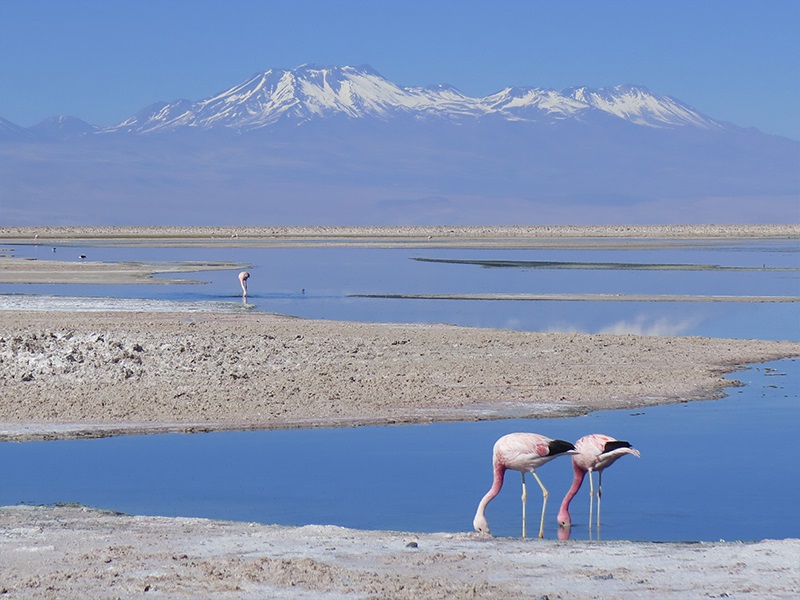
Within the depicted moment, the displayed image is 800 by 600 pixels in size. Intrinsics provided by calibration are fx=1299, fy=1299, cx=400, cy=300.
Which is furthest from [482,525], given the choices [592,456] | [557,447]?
[592,456]

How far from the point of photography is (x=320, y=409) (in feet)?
52.5

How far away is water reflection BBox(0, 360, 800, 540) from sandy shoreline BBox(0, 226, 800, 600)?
737 mm

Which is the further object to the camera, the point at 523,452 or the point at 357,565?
the point at 523,452

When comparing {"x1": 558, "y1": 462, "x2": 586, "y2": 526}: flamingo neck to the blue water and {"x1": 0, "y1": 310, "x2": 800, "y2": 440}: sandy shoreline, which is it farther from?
{"x1": 0, "y1": 310, "x2": 800, "y2": 440}: sandy shoreline

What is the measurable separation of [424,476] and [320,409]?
390 centimetres

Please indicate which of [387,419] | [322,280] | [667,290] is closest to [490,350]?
[387,419]

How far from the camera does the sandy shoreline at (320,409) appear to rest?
25.8 feet

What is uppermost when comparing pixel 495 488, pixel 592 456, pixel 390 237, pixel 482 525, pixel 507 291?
pixel 390 237

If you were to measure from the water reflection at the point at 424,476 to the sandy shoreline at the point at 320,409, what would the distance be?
0.74m

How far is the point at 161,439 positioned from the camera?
14.4 meters

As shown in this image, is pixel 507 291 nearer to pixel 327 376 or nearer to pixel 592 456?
pixel 327 376

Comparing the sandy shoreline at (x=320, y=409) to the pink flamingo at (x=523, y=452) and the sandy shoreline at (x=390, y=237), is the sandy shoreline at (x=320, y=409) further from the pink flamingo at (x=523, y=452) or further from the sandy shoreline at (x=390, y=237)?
the sandy shoreline at (x=390, y=237)

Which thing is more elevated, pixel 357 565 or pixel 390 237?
pixel 390 237

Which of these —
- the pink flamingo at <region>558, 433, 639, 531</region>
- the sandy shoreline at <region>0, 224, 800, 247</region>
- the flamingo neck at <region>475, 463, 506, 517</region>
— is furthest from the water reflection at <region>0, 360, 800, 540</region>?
the sandy shoreline at <region>0, 224, 800, 247</region>
